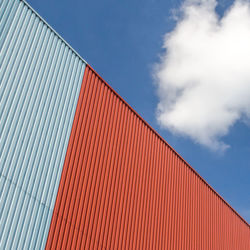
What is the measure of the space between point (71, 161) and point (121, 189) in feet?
7.73

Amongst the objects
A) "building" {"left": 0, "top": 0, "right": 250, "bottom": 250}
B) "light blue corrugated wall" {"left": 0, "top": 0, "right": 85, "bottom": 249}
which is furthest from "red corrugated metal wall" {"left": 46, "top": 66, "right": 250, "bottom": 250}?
"light blue corrugated wall" {"left": 0, "top": 0, "right": 85, "bottom": 249}

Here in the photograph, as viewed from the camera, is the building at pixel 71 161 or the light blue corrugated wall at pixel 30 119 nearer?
the light blue corrugated wall at pixel 30 119

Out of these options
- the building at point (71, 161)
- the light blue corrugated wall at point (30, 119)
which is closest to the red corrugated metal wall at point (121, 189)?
the building at point (71, 161)

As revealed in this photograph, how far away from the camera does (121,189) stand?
39.5ft

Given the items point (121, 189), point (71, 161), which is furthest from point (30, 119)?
point (121, 189)

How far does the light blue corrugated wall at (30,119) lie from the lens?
8531mm

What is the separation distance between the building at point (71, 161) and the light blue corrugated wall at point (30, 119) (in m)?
0.03

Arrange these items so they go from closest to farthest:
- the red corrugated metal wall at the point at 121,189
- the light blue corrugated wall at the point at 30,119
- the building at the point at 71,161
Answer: the light blue corrugated wall at the point at 30,119
the building at the point at 71,161
the red corrugated metal wall at the point at 121,189

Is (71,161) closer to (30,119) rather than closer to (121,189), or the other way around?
(30,119)

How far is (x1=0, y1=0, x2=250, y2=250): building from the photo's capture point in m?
8.94

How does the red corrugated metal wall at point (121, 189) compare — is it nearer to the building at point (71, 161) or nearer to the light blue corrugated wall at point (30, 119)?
the building at point (71, 161)

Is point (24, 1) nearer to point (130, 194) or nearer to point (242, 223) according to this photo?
point (130, 194)

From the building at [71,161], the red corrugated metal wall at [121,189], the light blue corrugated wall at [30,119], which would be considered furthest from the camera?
the red corrugated metal wall at [121,189]

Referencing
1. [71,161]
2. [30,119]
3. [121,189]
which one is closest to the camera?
[30,119]
